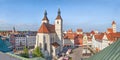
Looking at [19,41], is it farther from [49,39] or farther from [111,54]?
[111,54]

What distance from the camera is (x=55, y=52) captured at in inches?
2041

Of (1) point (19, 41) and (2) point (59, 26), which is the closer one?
(2) point (59, 26)

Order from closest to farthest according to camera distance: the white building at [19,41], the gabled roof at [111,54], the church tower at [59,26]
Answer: the gabled roof at [111,54]
the church tower at [59,26]
the white building at [19,41]

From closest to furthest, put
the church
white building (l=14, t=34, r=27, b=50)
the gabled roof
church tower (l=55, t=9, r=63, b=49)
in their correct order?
1. the gabled roof
2. the church
3. church tower (l=55, t=9, r=63, b=49)
4. white building (l=14, t=34, r=27, b=50)

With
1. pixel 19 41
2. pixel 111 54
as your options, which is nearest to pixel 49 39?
pixel 19 41

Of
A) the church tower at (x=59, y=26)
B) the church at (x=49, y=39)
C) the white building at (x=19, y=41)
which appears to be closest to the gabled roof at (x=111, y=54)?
the church at (x=49, y=39)

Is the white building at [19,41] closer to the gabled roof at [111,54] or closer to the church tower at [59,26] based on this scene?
the church tower at [59,26]

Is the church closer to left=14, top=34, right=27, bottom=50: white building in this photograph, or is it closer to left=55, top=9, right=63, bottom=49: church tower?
left=55, top=9, right=63, bottom=49: church tower

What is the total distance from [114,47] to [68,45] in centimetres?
7069

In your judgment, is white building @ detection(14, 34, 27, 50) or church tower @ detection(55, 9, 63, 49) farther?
white building @ detection(14, 34, 27, 50)

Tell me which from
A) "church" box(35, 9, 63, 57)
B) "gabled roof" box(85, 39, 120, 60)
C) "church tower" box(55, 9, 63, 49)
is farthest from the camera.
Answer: "church tower" box(55, 9, 63, 49)

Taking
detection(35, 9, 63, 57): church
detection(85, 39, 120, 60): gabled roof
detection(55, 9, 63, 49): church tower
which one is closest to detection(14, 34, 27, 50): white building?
detection(55, 9, 63, 49): church tower

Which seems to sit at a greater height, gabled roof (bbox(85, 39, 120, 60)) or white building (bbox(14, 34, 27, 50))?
gabled roof (bbox(85, 39, 120, 60))

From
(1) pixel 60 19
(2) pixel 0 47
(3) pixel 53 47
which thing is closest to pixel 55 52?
(3) pixel 53 47
